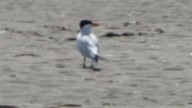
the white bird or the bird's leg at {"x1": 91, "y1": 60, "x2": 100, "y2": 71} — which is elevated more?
the white bird

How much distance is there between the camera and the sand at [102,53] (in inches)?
370

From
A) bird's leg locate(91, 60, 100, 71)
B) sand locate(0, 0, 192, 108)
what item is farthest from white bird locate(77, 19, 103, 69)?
sand locate(0, 0, 192, 108)

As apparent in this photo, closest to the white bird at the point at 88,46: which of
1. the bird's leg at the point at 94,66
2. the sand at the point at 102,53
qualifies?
the bird's leg at the point at 94,66

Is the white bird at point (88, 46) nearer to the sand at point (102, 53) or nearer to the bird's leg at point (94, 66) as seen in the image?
the bird's leg at point (94, 66)

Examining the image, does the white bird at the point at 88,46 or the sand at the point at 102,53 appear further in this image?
the white bird at the point at 88,46

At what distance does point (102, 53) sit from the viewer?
12.1 metres

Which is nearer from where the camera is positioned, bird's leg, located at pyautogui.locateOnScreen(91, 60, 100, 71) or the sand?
the sand

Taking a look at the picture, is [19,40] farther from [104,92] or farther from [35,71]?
[104,92]

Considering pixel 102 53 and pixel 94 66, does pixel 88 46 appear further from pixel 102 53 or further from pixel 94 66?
pixel 102 53

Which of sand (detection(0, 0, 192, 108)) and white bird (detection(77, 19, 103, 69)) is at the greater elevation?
white bird (detection(77, 19, 103, 69))

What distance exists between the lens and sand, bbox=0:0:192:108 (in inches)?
370

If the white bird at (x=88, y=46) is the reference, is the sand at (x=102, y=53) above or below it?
below

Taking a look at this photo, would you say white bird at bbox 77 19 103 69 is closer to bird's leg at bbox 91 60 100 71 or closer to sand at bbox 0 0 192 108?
bird's leg at bbox 91 60 100 71

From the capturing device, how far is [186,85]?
9953 millimetres
